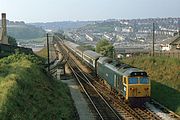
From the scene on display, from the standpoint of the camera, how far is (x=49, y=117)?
74.7 ft

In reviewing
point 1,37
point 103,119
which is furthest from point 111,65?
point 1,37

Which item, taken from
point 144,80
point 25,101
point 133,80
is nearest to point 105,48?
point 144,80

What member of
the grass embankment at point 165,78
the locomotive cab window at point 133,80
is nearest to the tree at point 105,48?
the grass embankment at point 165,78

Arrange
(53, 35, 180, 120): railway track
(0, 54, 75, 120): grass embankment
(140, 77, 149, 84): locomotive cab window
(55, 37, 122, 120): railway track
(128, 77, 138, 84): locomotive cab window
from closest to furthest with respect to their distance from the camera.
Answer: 1. (0, 54, 75, 120): grass embankment
2. (53, 35, 180, 120): railway track
3. (55, 37, 122, 120): railway track
4. (128, 77, 138, 84): locomotive cab window
5. (140, 77, 149, 84): locomotive cab window

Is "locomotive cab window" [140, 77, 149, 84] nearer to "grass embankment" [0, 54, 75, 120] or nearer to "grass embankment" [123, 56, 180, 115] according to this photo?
"grass embankment" [123, 56, 180, 115]

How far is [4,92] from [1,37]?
53874mm

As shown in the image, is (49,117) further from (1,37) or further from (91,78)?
(1,37)

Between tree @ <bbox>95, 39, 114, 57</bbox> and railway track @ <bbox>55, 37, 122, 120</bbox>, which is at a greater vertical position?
tree @ <bbox>95, 39, 114, 57</bbox>

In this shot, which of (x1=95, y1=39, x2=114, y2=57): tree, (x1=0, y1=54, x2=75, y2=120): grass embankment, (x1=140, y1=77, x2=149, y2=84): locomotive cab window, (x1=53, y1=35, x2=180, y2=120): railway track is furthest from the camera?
(x1=95, y1=39, x2=114, y2=57): tree

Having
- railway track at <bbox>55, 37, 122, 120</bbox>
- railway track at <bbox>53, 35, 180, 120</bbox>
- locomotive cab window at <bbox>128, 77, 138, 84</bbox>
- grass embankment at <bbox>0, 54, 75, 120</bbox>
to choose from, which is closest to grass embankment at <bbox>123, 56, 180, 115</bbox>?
railway track at <bbox>53, 35, 180, 120</bbox>

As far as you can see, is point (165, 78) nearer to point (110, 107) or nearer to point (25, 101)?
point (110, 107)

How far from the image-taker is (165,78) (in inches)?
1614

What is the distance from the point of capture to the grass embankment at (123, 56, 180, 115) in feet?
107

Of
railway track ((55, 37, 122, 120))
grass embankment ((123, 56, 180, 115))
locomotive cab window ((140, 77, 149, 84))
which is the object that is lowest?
railway track ((55, 37, 122, 120))
